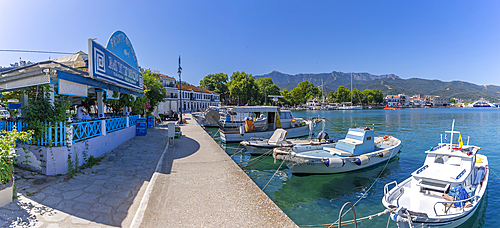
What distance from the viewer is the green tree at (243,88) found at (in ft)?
253

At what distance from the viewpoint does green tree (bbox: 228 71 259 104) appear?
77.1m

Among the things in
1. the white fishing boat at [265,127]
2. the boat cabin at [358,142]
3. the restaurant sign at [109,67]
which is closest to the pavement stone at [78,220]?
the restaurant sign at [109,67]

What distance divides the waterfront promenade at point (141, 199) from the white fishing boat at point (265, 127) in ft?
31.7

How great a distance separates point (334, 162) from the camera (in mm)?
9992

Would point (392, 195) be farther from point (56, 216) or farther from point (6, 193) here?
point (6, 193)

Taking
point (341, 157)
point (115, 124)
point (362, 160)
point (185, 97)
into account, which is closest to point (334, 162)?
point (341, 157)

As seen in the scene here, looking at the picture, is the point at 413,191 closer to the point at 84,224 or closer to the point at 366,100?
the point at 84,224

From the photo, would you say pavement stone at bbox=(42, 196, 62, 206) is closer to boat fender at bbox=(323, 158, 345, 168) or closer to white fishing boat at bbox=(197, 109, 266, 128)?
boat fender at bbox=(323, 158, 345, 168)

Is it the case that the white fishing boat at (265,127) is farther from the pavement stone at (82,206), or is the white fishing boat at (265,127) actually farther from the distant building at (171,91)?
the distant building at (171,91)

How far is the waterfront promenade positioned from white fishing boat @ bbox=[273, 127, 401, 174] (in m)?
3.08

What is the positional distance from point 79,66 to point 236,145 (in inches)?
445

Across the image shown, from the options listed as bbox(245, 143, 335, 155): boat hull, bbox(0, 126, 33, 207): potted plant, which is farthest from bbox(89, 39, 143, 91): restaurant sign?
bbox(245, 143, 335, 155): boat hull

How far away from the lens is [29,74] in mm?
7203

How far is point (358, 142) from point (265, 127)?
9455mm
